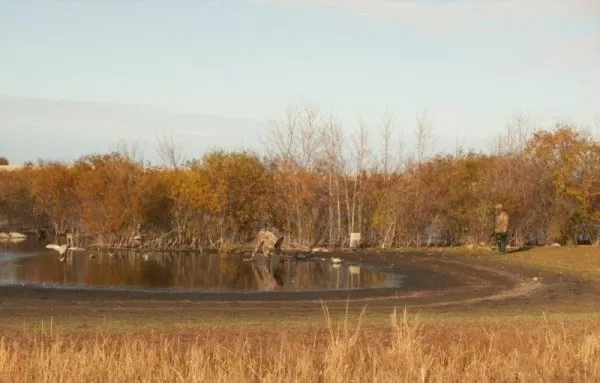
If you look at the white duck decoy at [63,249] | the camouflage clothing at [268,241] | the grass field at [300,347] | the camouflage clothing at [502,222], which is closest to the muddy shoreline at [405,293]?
the grass field at [300,347]

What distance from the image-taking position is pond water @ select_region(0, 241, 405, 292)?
2944 centimetres

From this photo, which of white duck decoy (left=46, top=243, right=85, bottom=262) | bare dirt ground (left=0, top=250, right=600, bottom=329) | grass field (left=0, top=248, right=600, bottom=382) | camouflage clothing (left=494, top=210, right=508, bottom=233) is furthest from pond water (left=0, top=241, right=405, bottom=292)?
camouflage clothing (left=494, top=210, right=508, bottom=233)

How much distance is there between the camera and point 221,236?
1786 inches

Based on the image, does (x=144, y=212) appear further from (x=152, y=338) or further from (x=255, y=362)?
(x=255, y=362)

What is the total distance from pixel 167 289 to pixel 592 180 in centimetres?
2397

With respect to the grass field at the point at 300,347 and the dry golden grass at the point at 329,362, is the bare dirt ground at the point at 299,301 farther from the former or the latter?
the dry golden grass at the point at 329,362

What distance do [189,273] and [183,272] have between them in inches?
18.1

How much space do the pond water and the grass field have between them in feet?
24.0

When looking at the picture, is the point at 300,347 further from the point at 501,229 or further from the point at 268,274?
the point at 501,229

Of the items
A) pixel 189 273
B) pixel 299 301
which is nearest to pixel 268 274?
pixel 189 273

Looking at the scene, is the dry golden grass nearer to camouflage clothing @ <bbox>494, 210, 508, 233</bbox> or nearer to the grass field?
the grass field

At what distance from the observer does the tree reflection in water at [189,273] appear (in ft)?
97.5

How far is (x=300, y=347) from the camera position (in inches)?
553

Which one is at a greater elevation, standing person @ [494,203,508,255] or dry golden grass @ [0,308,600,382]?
standing person @ [494,203,508,255]
